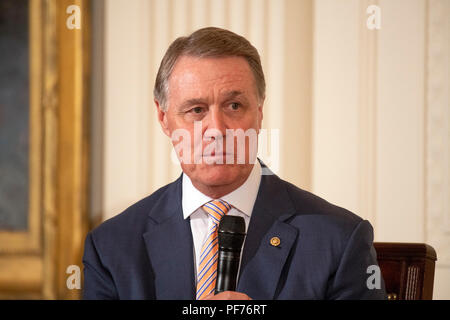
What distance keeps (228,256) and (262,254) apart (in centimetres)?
30

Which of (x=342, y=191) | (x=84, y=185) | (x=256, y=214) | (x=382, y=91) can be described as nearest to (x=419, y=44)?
(x=382, y=91)

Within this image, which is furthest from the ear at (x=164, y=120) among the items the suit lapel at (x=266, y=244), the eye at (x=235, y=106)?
the suit lapel at (x=266, y=244)

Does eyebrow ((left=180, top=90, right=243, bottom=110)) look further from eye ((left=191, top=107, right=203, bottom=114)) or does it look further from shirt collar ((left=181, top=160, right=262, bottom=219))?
shirt collar ((left=181, top=160, right=262, bottom=219))

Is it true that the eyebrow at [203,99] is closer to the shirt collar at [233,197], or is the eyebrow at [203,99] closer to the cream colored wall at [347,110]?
the shirt collar at [233,197]

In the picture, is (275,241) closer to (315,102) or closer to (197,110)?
(197,110)

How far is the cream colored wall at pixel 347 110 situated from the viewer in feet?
7.72

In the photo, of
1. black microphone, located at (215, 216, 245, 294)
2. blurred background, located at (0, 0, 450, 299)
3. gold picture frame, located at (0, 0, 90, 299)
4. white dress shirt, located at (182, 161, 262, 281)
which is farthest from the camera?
gold picture frame, located at (0, 0, 90, 299)

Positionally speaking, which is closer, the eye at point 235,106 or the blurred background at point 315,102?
the eye at point 235,106

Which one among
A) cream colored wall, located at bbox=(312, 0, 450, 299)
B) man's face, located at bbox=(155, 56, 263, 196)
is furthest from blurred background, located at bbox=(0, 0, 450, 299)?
man's face, located at bbox=(155, 56, 263, 196)

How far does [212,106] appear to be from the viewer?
165cm

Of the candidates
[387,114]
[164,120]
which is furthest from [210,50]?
[387,114]

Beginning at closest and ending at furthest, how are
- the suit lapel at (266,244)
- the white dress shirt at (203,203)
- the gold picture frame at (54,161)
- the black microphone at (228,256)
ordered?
1. the black microphone at (228,256)
2. the suit lapel at (266,244)
3. the white dress shirt at (203,203)
4. the gold picture frame at (54,161)

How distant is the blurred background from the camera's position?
2332 millimetres

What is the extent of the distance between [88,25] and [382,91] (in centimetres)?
129
